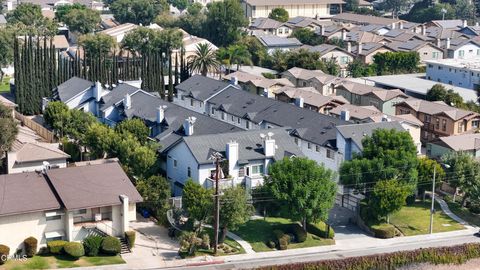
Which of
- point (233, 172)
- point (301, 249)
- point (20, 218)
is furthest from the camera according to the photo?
point (233, 172)

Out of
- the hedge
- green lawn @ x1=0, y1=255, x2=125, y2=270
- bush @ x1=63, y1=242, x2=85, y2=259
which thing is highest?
bush @ x1=63, y1=242, x2=85, y2=259

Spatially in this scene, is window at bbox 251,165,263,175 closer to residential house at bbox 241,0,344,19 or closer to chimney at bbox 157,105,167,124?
chimney at bbox 157,105,167,124

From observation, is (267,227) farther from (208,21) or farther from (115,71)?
(208,21)

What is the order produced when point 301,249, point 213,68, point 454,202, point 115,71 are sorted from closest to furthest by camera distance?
point 301,249 < point 454,202 < point 115,71 < point 213,68

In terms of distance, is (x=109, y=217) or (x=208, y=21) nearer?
(x=109, y=217)

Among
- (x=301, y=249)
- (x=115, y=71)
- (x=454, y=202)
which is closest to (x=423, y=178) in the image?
(x=454, y=202)

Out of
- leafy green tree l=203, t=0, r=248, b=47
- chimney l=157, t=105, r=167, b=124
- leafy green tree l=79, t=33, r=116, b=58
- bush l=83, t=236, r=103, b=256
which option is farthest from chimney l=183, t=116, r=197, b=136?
leafy green tree l=203, t=0, r=248, b=47
